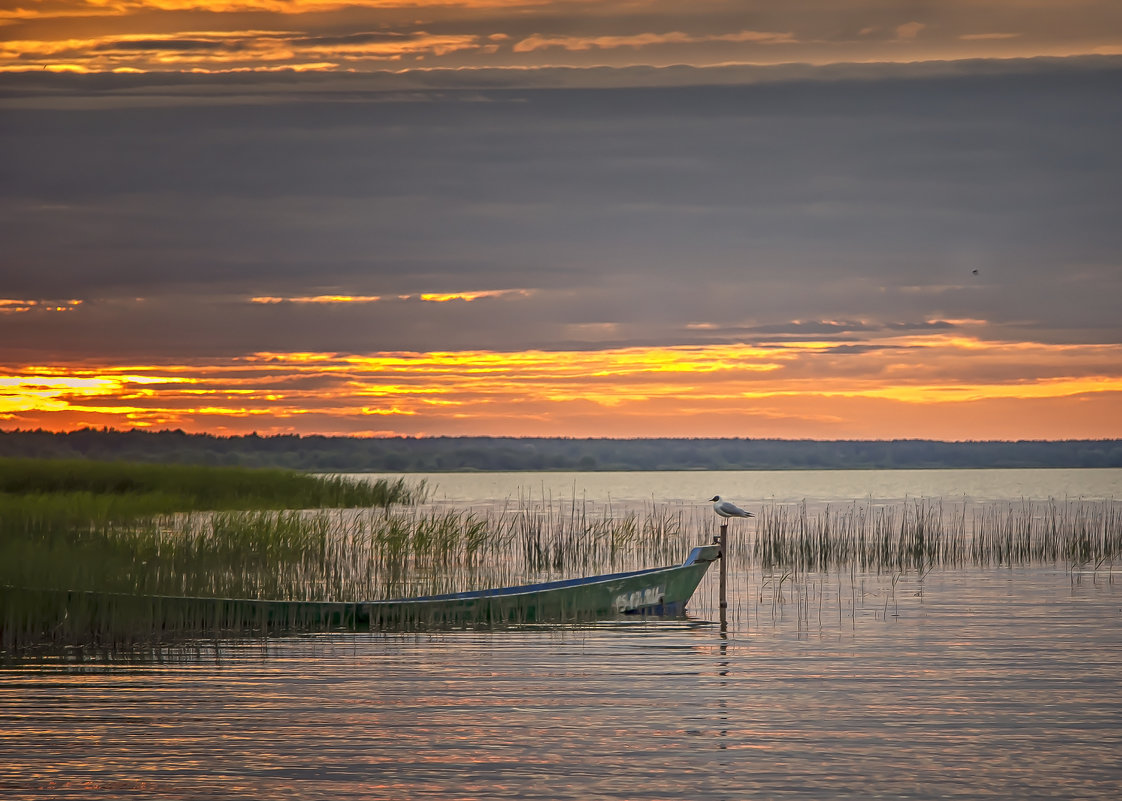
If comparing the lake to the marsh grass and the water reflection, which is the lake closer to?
the water reflection

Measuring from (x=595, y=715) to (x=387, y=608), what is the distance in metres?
5.34

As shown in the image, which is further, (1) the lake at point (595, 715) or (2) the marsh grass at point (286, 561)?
(2) the marsh grass at point (286, 561)

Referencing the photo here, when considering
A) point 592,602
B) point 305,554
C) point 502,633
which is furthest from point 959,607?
point 305,554

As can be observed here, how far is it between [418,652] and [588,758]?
4999 mm

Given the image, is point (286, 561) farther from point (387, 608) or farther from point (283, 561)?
point (387, 608)

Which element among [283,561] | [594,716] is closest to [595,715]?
[594,716]

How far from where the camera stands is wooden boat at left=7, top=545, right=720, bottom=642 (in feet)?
41.3

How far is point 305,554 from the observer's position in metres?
17.7

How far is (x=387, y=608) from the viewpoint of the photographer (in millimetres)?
14156

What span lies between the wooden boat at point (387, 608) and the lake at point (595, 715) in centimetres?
43

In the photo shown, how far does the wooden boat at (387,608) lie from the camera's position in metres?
12.6

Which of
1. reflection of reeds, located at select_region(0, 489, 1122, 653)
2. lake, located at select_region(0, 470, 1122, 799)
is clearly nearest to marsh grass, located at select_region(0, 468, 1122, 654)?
reflection of reeds, located at select_region(0, 489, 1122, 653)

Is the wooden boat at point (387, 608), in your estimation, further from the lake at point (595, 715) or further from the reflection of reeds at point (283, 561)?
the lake at point (595, 715)

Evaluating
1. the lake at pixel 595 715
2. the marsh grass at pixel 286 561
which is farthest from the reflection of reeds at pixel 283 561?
the lake at pixel 595 715
